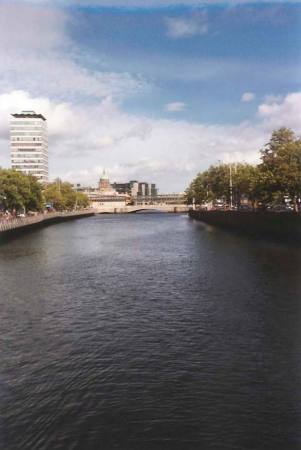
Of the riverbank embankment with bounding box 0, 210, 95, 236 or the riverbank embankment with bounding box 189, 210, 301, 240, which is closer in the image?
the riverbank embankment with bounding box 189, 210, 301, 240

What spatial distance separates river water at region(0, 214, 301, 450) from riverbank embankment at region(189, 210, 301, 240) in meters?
31.2

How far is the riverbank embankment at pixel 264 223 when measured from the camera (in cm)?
7071

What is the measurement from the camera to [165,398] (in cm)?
1711

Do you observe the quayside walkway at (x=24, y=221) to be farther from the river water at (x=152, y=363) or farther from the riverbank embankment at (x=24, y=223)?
the river water at (x=152, y=363)

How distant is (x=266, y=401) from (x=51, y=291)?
73.7 feet

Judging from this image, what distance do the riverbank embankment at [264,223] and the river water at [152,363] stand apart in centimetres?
3116

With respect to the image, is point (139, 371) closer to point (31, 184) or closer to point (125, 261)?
point (125, 261)

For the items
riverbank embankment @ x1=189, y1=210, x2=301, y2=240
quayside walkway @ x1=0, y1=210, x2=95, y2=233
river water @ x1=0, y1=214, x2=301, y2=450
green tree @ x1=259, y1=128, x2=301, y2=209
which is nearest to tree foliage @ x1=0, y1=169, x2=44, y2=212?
quayside walkway @ x1=0, y1=210, x2=95, y2=233

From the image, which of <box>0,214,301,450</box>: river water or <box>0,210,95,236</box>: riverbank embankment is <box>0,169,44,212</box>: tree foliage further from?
<box>0,214,301,450</box>: river water

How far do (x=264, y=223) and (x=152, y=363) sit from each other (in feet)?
225

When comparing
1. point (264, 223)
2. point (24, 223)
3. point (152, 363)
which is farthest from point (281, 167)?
point (24, 223)

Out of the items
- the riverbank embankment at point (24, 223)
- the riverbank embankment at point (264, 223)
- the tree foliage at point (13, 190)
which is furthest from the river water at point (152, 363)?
the tree foliage at point (13, 190)

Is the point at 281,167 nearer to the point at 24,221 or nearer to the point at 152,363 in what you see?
the point at 152,363

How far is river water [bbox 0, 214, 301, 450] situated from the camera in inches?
590
